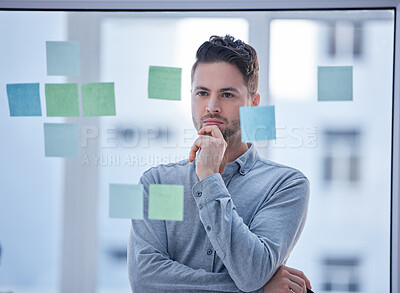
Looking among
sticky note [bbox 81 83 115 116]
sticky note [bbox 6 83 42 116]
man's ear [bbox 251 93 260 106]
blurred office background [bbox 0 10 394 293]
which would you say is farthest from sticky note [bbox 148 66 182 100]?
sticky note [bbox 6 83 42 116]

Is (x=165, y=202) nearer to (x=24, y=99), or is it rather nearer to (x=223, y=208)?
(x=223, y=208)

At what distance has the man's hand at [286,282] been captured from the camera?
4.03 ft

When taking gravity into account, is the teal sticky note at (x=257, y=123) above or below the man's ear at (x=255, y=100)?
below

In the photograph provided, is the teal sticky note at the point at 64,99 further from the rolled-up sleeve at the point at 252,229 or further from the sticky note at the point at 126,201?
the rolled-up sleeve at the point at 252,229

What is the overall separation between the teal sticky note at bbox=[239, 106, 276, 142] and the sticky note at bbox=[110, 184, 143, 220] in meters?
0.38

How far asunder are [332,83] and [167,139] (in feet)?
1.81

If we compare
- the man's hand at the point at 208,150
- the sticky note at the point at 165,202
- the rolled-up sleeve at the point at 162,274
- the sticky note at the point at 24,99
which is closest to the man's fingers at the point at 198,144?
the man's hand at the point at 208,150

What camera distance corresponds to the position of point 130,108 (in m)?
1.41

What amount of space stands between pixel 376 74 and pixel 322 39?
20 centimetres

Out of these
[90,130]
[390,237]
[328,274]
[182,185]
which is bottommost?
[328,274]

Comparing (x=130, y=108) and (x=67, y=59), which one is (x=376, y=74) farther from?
(x=67, y=59)

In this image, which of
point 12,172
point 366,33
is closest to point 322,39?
point 366,33

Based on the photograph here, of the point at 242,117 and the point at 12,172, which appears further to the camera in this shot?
the point at 12,172

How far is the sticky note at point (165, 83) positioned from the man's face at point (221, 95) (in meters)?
0.06
